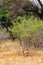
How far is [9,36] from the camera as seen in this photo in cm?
1420

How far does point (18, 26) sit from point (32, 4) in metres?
6.36

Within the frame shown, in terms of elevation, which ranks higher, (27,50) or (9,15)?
(27,50)

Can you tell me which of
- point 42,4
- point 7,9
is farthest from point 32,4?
point 7,9

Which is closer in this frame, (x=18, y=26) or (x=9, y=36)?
(x=18, y=26)

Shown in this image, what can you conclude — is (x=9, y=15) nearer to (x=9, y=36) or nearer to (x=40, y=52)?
(x=9, y=36)

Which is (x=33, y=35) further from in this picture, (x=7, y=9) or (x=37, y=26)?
(x=7, y=9)

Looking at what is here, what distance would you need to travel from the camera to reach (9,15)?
1562cm

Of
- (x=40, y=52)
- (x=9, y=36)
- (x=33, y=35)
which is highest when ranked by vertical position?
(x=33, y=35)

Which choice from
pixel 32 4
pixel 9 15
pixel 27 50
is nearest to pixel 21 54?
pixel 27 50

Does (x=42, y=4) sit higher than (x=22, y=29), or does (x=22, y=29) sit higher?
(x=22, y=29)

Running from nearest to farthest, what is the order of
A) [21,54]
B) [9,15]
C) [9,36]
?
[21,54] < [9,36] < [9,15]

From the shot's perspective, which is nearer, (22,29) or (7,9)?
(22,29)

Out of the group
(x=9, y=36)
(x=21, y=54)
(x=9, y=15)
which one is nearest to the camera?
(x=21, y=54)

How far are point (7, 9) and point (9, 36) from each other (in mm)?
2451
